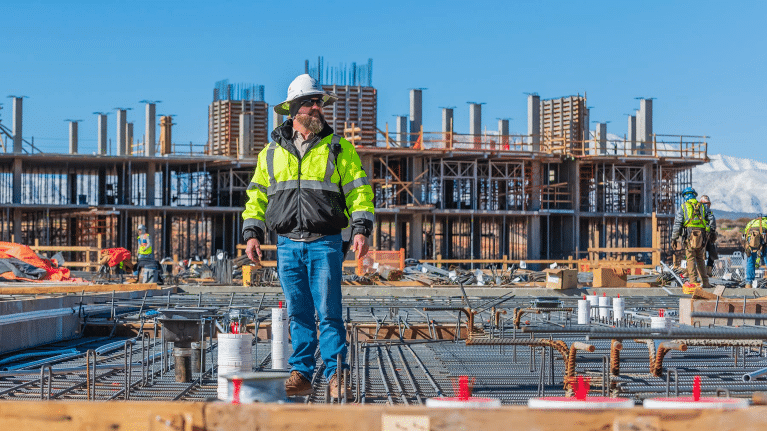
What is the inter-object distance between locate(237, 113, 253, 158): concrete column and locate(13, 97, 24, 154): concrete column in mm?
8876

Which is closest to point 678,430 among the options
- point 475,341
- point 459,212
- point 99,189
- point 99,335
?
point 475,341

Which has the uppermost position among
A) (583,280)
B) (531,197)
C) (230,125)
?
(230,125)

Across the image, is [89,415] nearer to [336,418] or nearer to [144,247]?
[336,418]

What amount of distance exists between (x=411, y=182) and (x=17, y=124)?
55.0 feet

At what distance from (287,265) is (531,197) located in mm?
33505

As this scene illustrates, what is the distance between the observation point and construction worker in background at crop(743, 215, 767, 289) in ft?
59.0

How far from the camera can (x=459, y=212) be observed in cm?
3538

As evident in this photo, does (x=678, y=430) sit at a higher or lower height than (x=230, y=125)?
lower

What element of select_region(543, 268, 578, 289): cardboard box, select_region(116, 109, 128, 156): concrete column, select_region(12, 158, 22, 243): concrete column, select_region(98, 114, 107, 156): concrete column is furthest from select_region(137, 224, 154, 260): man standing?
select_region(98, 114, 107, 156): concrete column

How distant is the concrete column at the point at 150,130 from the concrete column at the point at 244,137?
382cm

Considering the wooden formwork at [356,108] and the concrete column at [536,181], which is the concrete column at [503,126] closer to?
the concrete column at [536,181]

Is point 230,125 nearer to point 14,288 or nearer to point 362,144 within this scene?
point 362,144

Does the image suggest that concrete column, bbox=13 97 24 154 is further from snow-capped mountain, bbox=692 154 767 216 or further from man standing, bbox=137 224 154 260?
snow-capped mountain, bbox=692 154 767 216

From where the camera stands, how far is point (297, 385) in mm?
4422
